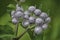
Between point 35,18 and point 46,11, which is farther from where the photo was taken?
point 46,11

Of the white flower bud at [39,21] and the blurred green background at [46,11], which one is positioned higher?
the white flower bud at [39,21]

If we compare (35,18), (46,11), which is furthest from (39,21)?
(46,11)

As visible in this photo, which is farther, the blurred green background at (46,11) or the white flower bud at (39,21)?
the blurred green background at (46,11)

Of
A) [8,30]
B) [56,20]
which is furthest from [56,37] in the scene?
[8,30]

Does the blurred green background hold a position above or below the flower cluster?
below

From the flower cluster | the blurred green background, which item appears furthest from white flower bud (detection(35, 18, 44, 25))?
the blurred green background

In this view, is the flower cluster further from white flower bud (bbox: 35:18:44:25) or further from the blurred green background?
the blurred green background

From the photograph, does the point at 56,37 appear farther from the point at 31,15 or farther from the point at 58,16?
the point at 31,15

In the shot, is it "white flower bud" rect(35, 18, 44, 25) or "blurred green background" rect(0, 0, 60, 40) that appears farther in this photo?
"blurred green background" rect(0, 0, 60, 40)

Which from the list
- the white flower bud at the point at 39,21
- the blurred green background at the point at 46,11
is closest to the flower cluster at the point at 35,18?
the white flower bud at the point at 39,21

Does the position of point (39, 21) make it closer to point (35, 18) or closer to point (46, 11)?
point (35, 18)

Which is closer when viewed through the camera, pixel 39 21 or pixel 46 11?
pixel 39 21

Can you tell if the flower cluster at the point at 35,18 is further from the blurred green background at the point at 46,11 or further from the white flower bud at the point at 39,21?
the blurred green background at the point at 46,11
